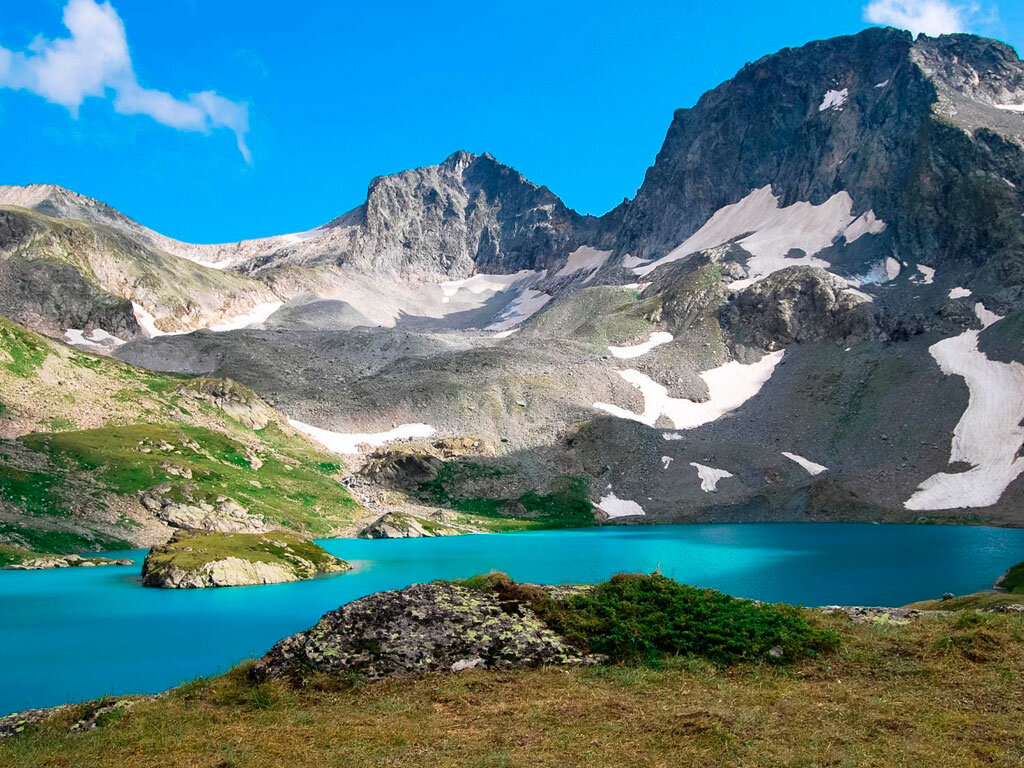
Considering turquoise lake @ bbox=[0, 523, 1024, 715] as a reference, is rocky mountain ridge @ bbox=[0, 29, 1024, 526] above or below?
above

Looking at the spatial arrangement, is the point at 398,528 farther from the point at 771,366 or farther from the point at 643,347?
the point at 771,366

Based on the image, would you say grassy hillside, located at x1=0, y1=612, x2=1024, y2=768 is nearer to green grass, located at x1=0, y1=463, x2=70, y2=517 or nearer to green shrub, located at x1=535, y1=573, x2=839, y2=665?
green shrub, located at x1=535, y1=573, x2=839, y2=665

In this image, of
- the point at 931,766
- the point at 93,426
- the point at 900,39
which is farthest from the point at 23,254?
the point at 900,39

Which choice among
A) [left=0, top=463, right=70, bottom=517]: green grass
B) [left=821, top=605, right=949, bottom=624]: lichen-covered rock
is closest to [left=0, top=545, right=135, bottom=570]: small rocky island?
[left=0, top=463, right=70, bottom=517]: green grass

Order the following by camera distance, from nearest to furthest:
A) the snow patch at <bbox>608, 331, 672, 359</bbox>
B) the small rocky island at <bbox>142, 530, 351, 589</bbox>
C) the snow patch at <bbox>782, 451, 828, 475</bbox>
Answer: the small rocky island at <bbox>142, 530, 351, 589</bbox>
the snow patch at <bbox>782, 451, 828, 475</bbox>
the snow patch at <bbox>608, 331, 672, 359</bbox>

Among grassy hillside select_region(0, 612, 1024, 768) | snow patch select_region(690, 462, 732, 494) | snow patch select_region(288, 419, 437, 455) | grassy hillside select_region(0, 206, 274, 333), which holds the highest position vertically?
grassy hillside select_region(0, 206, 274, 333)

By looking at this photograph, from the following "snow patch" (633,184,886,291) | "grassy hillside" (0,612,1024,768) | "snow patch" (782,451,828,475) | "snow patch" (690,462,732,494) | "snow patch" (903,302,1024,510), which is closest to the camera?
"grassy hillside" (0,612,1024,768)

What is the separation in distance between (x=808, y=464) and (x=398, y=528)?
60189mm

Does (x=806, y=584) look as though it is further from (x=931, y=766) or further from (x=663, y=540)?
(x=931, y=766)

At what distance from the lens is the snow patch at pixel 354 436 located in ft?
327

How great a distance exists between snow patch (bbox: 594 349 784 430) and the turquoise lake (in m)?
35.9

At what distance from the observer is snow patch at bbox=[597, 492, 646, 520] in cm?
9356

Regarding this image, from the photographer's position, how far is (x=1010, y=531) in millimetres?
73250

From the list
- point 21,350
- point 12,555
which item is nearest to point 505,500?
point 21,350
